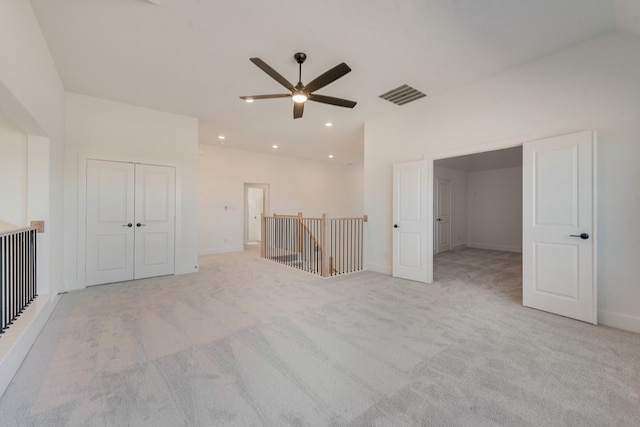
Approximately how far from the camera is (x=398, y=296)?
137 inches

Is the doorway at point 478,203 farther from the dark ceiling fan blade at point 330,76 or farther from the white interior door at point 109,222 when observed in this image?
the white interior door at point 109,222

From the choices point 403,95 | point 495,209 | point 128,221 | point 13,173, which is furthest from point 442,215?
point 13,173

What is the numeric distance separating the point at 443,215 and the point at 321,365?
6.80 m

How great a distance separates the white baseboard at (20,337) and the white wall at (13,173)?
1.05 m

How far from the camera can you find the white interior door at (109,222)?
4.00m

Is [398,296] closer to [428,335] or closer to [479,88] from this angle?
[428,335]

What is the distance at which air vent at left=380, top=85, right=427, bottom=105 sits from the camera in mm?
3785

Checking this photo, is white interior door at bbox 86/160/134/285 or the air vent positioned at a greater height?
the air vent

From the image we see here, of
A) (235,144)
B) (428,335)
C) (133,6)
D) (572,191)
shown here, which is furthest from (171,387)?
(235,144)

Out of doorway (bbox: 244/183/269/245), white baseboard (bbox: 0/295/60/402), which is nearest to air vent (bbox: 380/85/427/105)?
white baseboard (bbox: 0/295/60/402)

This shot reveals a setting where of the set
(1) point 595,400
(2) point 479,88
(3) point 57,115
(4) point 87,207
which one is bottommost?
(1) point 595,400

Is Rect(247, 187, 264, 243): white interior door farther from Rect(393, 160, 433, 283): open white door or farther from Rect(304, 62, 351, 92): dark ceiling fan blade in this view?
Rect(304, 62, 351, 92): dark ceiling fan blade

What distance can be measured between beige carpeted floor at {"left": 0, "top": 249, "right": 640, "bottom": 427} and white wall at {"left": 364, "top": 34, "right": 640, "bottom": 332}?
2.17ft

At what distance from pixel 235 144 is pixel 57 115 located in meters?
3.68
